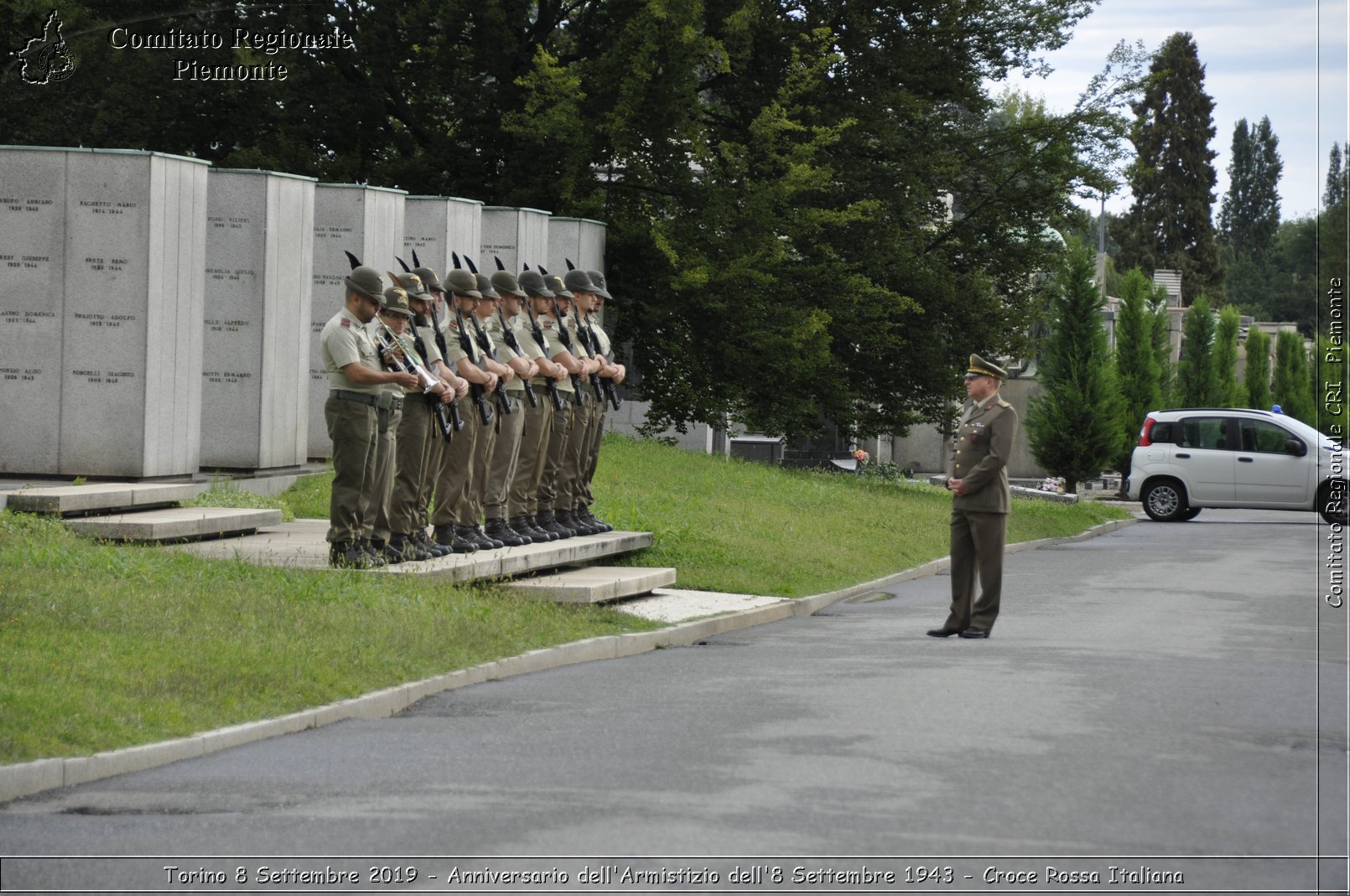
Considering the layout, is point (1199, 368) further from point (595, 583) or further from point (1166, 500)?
point (595, 583)

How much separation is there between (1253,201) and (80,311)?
340ft

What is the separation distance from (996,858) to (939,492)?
93.3ft

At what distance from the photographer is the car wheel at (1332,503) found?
27.1 metres

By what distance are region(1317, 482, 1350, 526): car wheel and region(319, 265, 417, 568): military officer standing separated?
15916 mm

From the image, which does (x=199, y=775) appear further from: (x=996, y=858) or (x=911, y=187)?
(x=911, y=187)


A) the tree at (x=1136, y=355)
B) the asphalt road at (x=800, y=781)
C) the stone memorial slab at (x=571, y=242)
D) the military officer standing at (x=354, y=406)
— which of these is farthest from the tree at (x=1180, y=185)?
the asphalt road at (x=800, y=781)

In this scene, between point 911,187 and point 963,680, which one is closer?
point 963,680

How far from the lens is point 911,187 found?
32781 mm

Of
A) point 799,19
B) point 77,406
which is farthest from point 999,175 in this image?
point 77,406

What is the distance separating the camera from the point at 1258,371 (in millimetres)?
67375

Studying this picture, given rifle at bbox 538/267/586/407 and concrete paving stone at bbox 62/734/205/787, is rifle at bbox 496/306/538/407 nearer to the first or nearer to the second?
rifle at bbox 538/267/586/407

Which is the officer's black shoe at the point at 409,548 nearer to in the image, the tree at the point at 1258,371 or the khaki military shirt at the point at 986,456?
the khaki military shirt at the point at 986,456

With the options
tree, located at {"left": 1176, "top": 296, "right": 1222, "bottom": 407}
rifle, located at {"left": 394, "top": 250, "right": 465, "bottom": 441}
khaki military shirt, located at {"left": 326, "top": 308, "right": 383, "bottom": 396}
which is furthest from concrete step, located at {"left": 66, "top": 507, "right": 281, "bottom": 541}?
tree, located at {"left": 1176, "top": 296, "right": 1222, "bottom": 407}

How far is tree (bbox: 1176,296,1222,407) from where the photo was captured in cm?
5900
